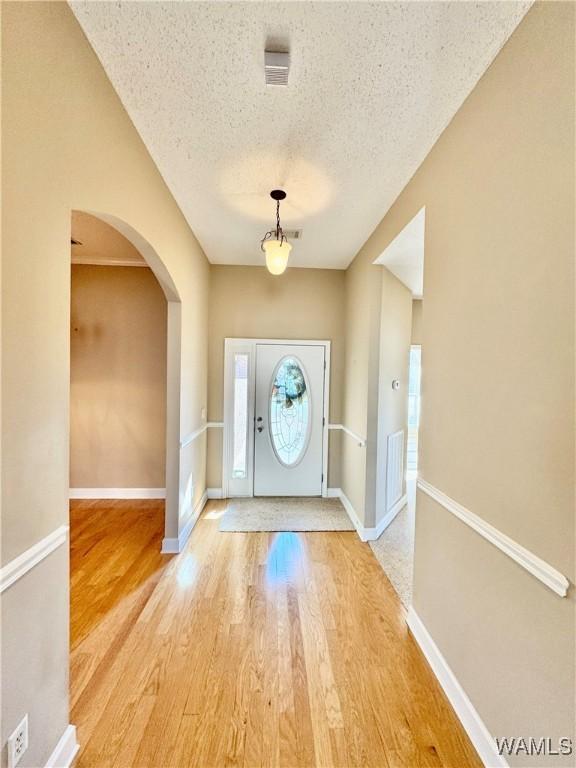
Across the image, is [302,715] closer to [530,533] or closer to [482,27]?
[530,533]

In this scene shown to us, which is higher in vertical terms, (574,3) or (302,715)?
(574,3)

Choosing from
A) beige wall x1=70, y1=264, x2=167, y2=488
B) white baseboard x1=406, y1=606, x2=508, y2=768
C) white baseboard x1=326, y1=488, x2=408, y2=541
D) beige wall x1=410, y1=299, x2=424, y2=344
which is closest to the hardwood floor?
white baseboard x1=406, y1=606, x2=508, y2=768

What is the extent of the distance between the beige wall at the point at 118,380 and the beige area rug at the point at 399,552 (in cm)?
259

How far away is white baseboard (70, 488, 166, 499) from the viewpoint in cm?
384

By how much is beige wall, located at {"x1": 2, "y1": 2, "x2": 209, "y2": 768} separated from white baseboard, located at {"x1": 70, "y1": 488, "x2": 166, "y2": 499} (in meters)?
2.72

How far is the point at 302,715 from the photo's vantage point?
1.44m

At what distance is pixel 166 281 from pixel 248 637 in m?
2.43

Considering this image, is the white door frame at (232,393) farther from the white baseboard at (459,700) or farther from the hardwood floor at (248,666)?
the white baseboard at (459,700)

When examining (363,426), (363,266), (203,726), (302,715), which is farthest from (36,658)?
(363,266)

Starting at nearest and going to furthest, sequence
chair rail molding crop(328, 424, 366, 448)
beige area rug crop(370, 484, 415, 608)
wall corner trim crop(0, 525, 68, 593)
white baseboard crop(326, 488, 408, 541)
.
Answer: wall corner trim crop(0, 525, 68, 593), beige area rug crop(370, 484, 415, 608), white baseboard crop(326, 488, 408, 541), chair rail molding crop(328, 424, 366, 448)

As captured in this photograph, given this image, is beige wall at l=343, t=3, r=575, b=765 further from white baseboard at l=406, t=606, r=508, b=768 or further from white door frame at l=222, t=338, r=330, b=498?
white door frame at l=222, t=338, r=330, b=498

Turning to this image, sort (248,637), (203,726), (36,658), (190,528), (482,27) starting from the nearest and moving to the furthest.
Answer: (36,658), (482,27), (203,726), (248,637), (190,528)

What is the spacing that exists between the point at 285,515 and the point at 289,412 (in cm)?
120

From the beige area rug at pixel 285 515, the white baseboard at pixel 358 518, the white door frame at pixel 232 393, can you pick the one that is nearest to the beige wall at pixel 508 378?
the white baseboard at pixel 358 518
